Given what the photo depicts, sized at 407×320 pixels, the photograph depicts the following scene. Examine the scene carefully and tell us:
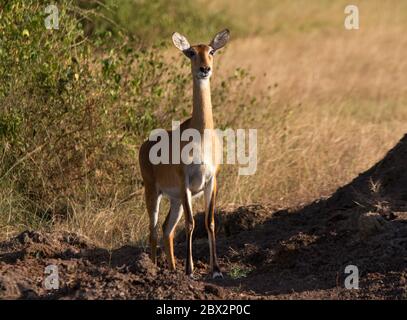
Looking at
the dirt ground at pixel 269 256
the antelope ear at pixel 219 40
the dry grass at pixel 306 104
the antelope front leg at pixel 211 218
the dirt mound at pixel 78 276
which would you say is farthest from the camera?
the dry grass at pixel 306 104

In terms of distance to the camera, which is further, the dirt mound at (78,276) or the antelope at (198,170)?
the antelope at (198,170)

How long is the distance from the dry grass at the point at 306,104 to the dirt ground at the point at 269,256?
1154 millimetres

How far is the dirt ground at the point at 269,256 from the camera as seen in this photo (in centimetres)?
722

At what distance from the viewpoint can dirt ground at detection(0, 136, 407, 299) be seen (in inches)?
284

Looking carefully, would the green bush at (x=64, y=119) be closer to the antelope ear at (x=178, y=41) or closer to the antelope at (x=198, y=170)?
the antelope at (x=198, y=170)

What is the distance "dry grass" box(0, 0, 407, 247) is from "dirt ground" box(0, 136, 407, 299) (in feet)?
3.79

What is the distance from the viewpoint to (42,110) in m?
11.0

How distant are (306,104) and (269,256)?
7371 mm

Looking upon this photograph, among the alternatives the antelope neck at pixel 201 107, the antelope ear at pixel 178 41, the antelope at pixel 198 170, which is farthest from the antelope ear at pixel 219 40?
the antelope neck at pixel 201 107

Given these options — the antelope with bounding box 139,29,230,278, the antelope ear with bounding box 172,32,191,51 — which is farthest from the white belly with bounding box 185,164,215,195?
the antelope ear with bounding box 172,32,191,51

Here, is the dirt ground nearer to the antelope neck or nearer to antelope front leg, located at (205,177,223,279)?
antelope front leg, located at (205,177,223,279)

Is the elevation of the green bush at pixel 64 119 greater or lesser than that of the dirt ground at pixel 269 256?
greater

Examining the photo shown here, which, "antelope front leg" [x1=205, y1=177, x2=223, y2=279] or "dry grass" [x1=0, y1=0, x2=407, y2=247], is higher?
"dry grass" [x1=0, y1=0, x2=407, y2=247]
